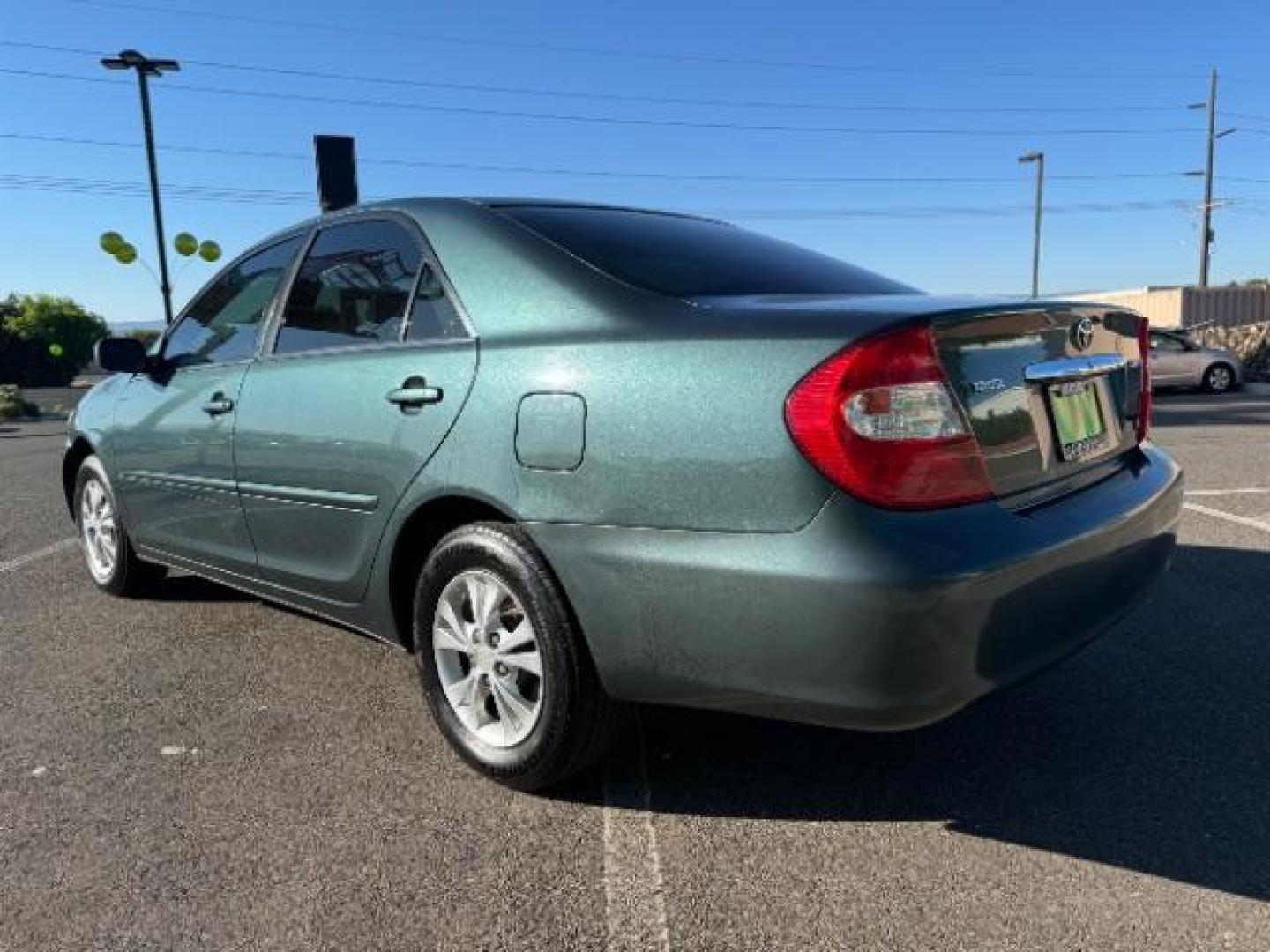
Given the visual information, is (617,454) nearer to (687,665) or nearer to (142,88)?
(687,665)

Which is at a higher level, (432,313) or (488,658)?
(432,313)

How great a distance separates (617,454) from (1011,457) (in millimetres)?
868

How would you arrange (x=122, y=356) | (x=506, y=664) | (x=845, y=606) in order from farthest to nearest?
1. (x=122, y=356)
2. (x=506, y=664)
3. (x=845, y=606)

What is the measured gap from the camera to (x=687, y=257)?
2.97 metres

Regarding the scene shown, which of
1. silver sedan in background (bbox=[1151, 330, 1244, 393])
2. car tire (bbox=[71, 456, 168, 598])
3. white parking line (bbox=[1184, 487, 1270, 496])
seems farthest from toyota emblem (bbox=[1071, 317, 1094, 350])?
silver sedan in background (bbox=[1151, 330, 1244, 393])

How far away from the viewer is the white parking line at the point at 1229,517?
5.69m

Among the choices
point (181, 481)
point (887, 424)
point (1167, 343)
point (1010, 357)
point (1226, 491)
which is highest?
point (1010, 357)

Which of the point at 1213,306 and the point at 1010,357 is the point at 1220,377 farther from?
the point at 1010,357

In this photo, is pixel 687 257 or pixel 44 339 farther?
pixel 44 339

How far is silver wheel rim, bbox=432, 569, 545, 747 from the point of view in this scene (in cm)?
259

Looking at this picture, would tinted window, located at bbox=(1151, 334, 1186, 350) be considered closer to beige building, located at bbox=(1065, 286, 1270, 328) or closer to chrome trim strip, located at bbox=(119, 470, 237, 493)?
beige building, located at bbox=(1065, 286, 1270, 328)

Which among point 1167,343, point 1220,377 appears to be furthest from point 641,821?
point 1220,377

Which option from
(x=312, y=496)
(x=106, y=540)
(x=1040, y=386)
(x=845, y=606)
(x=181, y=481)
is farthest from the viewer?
(x=106, y=540)

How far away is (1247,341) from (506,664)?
25.9 m
